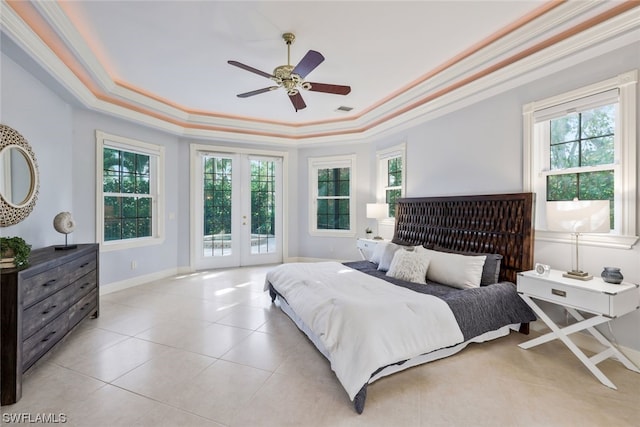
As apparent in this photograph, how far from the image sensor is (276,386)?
2068 mm

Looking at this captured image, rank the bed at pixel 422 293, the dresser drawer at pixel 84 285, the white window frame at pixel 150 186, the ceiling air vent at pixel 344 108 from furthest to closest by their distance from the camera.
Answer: the ceiling air vent at pixel 344 108 → the white window frame at pixel 150 186 → the dresser drawer at pixel 84 285 → the bed at pixel 422 293

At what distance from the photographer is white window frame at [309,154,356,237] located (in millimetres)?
5922

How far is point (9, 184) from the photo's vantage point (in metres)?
2.55

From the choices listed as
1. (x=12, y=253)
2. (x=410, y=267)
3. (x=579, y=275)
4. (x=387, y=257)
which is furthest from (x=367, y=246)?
(x=12, y=253)

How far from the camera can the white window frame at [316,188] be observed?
5922 millimetres

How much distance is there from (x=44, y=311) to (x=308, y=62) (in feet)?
9.51

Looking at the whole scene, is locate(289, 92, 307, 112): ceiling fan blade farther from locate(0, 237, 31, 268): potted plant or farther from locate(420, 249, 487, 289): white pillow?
locate(0, 237, 31, 268): potted plant

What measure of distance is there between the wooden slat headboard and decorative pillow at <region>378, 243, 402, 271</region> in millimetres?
645

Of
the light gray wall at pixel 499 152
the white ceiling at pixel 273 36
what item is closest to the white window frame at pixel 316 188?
the light gray wall at pixel 499 152

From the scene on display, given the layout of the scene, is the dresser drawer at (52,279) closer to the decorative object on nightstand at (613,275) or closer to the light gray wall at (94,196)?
the light gray wall at (94,196)

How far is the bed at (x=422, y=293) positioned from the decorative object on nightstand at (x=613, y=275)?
2.19 ft

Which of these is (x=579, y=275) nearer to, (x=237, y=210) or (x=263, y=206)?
(x=263, y=206)

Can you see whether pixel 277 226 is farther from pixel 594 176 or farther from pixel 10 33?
pixel 594 176

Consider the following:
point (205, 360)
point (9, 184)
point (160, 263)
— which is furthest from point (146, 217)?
point (205, 360)
